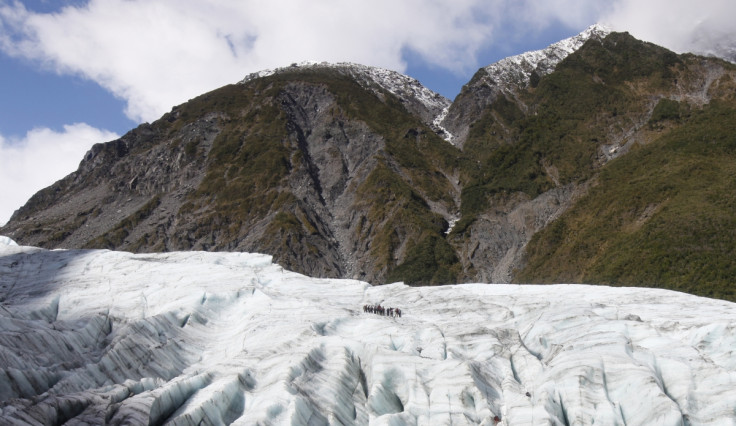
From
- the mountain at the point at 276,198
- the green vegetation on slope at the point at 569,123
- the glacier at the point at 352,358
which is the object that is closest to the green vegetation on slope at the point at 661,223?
the green vegetation on slope at the point at 569,123

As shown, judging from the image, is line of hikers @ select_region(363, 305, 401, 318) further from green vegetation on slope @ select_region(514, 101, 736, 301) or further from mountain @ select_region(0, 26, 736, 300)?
mountain @ select_region(0, 26, 736, 300)

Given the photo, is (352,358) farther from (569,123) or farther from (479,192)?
(569,123)

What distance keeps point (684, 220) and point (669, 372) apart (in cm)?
5910

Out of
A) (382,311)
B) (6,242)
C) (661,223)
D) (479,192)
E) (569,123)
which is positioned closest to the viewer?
(382,311)

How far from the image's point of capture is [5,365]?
26906 mm

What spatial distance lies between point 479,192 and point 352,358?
114658 millimetres

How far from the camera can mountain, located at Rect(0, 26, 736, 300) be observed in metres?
88.3

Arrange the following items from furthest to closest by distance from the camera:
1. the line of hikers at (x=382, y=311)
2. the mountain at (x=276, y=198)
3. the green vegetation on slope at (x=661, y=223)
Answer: the mountain at (x=276, y=198) < the green vegetation on slope at (x=661, y=223) < the line of hikers at (x=382, y=311)

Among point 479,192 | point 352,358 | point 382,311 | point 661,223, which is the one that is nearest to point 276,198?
point 479,192

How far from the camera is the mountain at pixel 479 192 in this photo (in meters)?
88.3

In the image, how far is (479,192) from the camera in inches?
5659

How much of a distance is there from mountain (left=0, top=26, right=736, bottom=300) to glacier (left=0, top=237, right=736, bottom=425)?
134 feet

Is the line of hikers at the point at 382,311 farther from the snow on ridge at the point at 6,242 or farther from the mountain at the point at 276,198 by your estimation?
Result: the mountain at the point at 276,198

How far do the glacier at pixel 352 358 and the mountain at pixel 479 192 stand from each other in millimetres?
40705
